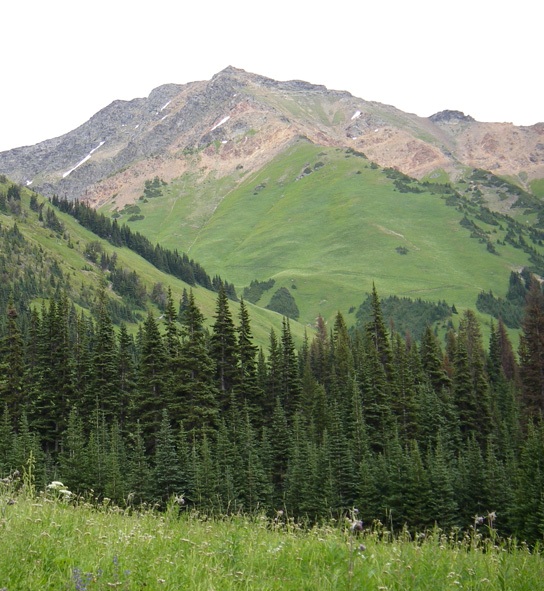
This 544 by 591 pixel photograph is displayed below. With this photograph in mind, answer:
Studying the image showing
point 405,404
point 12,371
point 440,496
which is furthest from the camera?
point 12,371

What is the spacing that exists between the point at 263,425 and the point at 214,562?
6183cm

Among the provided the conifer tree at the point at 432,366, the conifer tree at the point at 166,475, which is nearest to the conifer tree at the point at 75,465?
the conifer tree at the point at 166,475

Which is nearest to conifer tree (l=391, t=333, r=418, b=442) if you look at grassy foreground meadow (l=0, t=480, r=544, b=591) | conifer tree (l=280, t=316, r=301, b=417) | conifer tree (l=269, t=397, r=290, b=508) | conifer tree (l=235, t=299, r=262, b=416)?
conifer tree (l=280, t=316, r=301, b=417)

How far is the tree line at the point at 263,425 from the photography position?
4741 cm

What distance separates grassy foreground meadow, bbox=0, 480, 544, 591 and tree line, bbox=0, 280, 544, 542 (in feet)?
106

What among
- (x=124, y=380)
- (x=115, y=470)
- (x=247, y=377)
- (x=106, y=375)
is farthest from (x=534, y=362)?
(x=115, y=470)

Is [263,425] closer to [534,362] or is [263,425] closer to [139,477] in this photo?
[139,477]

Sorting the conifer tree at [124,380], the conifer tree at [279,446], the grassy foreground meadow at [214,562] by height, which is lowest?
the conifer tree at [279,446]

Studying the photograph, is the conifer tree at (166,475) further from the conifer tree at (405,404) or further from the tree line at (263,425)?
the conifer tree at (405,404)

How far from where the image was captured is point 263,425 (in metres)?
68.8

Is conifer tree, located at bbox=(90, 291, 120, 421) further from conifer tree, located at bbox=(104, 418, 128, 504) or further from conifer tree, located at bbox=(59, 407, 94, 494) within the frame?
conifer tree, located at bbox=(104, 418, 128, 504)

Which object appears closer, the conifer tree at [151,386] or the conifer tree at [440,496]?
the conifer tree at [440,496]

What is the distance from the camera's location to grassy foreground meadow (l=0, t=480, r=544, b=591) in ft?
23.1

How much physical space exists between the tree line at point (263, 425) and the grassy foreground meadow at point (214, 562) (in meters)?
32.4
